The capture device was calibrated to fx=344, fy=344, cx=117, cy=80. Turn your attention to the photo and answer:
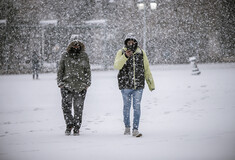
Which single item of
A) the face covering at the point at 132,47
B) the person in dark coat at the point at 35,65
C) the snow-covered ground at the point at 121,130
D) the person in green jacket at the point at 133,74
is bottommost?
the snow-covered ground at the point at 121,130

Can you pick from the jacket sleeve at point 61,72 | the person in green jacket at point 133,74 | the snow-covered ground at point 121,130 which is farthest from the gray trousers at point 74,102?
the person in green jacket at point 133,74

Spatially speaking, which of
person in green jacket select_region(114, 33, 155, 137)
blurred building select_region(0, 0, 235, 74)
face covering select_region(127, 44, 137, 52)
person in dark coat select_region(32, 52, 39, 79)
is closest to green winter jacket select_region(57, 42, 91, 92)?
person in green jacket select_region(114, 33, 155, 137)

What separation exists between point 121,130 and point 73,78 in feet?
4.28

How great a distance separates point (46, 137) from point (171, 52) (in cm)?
3104

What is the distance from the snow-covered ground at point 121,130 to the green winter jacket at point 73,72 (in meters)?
0.82

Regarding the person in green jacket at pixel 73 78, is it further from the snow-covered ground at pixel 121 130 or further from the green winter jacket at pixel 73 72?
the snow-covered ground at pixel 121 130

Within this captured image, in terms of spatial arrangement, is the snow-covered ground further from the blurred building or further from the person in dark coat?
the blurred building

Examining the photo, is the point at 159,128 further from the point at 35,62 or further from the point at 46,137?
the point at 35,62

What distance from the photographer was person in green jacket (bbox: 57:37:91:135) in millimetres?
5469

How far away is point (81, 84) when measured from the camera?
18.0 feet

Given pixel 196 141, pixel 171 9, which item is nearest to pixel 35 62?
pixel 196 141

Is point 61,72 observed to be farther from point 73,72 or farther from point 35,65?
point 35,65

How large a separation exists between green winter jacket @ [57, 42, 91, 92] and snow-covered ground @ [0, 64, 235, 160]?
0.82 meters

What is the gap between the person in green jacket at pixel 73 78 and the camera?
5.47 metres
